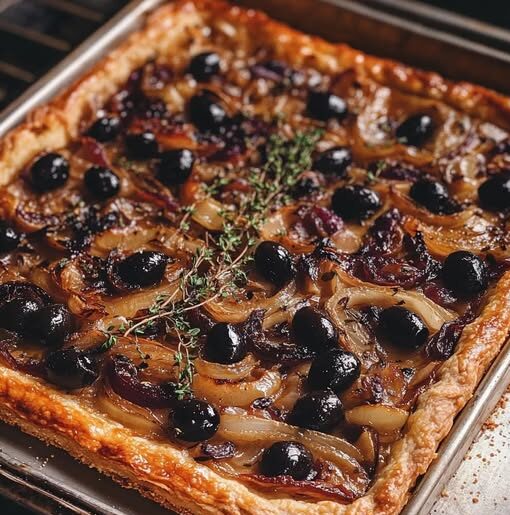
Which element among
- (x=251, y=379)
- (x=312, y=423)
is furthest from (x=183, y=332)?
(x=312, y=423)

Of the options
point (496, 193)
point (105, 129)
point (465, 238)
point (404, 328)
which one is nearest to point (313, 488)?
point (404, 328)

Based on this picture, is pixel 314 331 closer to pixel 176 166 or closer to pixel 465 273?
pixel 465 273

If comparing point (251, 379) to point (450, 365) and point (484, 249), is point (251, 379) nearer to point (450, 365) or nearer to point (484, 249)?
point (450, 365)

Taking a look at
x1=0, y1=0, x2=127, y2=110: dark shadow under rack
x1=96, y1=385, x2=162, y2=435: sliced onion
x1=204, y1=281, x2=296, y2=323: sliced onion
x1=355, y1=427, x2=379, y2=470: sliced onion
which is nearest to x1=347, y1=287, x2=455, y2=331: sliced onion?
x1=204, y1=281, x2=296, y2=323: sliced onion

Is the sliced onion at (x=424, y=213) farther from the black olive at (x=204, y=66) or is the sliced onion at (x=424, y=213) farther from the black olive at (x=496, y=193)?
the black olive at (x=204, y=66)

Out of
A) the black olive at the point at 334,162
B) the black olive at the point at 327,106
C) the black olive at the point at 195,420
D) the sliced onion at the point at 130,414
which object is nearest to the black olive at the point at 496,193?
the black olive at the point at 334,162

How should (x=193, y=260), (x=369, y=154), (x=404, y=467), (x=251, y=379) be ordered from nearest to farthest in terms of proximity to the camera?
(x=404, y=467)
(x=251, y=379)
(x=193, y=260)
(x=369, y=154)

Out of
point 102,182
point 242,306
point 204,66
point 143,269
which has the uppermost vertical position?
point 204,66
